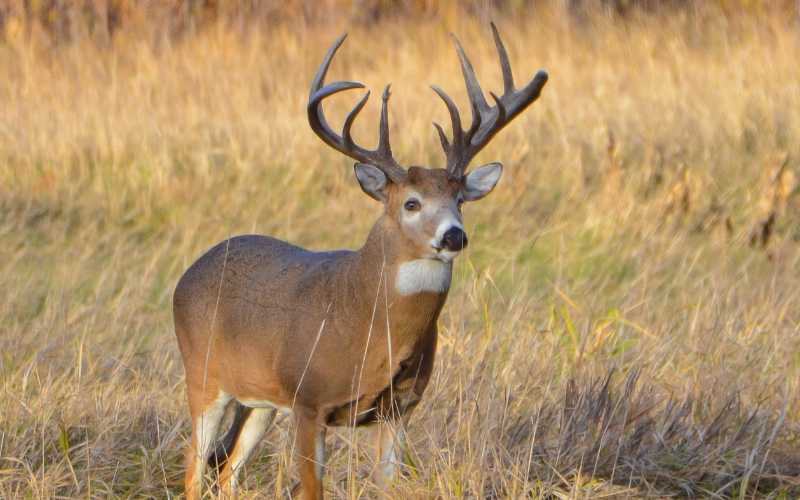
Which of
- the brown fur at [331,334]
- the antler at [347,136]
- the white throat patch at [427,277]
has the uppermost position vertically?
the antler at [347,136]

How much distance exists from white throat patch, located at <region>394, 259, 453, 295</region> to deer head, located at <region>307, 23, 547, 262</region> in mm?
34

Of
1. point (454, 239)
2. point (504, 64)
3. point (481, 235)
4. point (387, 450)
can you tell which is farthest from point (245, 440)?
point (481, 235)

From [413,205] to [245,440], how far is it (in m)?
1.25

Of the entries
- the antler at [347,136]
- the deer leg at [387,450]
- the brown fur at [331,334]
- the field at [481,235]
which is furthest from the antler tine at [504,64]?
the deer leg at [387,450]

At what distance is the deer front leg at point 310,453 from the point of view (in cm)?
490

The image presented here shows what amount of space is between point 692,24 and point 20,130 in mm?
6553

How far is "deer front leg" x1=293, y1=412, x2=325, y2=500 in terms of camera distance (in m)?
4.90

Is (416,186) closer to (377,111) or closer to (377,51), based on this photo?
(377,111)

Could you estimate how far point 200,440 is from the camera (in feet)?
18.0

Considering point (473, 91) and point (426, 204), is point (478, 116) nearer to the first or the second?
point (473, 91)

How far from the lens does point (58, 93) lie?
1274cm

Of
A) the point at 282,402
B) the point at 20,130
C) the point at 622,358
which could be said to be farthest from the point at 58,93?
the point at 282,402

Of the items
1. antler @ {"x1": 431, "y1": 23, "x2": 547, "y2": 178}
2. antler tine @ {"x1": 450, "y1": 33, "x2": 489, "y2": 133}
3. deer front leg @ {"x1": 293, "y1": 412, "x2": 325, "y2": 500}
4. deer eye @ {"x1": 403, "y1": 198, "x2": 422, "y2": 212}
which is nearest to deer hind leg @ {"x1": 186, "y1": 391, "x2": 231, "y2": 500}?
deer front leg @ {"x1": 293, "y1": 412, "x2": 325, "y2": 500}

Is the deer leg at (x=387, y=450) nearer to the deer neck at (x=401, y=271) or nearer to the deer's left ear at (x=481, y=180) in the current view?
the deer neck at (x=401, y=271)
